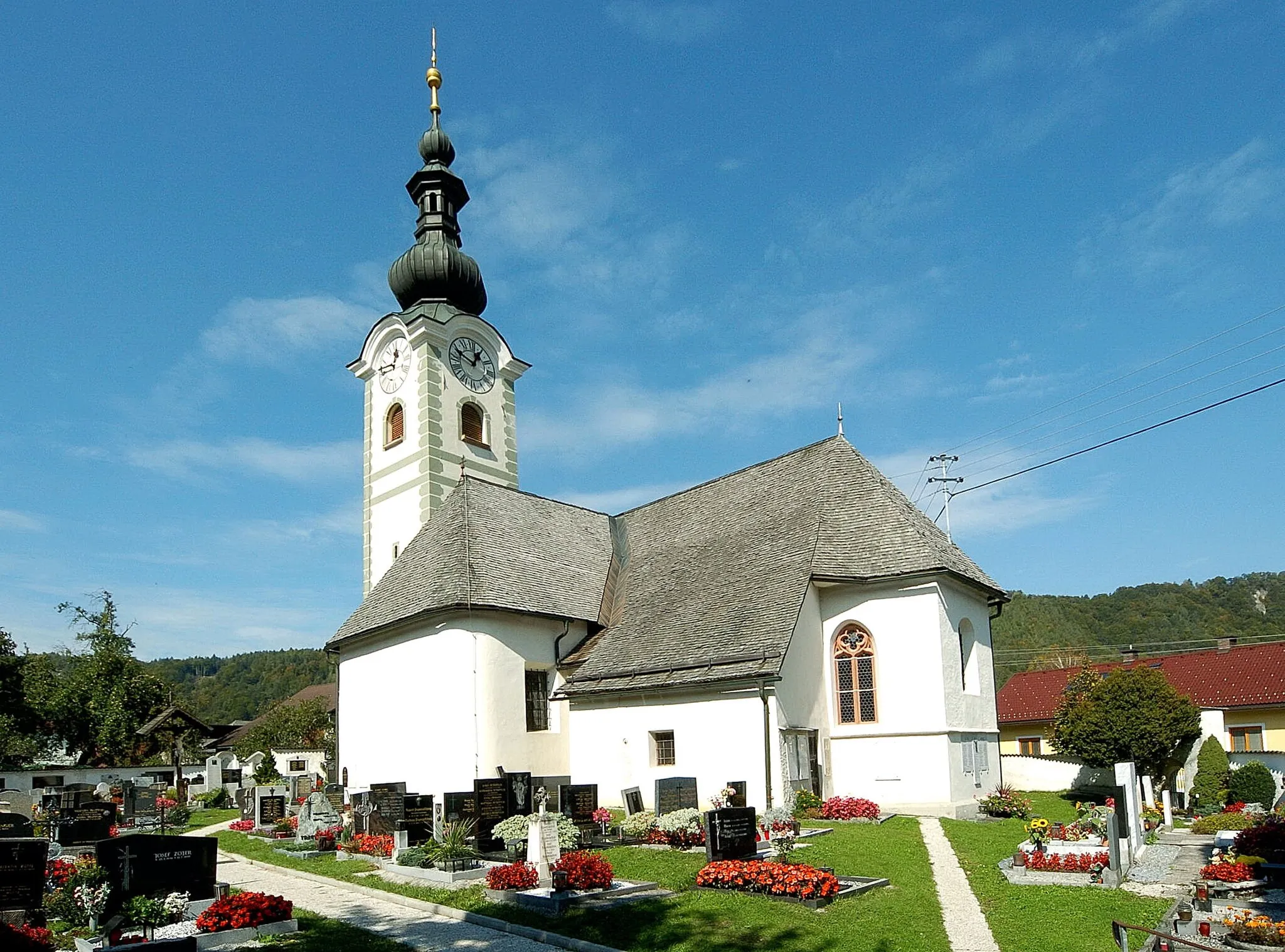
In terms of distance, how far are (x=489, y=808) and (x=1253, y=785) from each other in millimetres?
20984

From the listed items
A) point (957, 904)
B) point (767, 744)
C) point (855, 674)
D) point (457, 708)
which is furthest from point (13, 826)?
point (855, 674)

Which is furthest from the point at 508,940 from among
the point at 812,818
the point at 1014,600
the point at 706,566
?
the point at 1014,600

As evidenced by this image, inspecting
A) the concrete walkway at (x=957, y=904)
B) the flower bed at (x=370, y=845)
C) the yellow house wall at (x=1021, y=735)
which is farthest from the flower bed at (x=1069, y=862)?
the yellow house wall at (x=1021, y=735)

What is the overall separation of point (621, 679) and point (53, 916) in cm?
1417

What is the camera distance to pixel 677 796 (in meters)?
20.7

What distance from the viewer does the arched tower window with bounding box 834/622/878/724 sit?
25.0 meters

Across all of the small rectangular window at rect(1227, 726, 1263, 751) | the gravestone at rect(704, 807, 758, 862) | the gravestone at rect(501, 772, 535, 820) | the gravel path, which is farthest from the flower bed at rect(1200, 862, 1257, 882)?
the small rectangular window at rect(1227, 726, 1263, 751)

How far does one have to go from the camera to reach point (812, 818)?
22.0 m

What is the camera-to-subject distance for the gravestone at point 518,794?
64.8 ft

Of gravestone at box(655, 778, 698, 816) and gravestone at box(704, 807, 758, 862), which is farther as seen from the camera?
gravestone at box(655, 778, 698, 816)

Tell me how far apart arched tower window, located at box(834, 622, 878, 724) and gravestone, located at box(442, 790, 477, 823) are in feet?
33.6

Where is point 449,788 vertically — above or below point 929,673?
below

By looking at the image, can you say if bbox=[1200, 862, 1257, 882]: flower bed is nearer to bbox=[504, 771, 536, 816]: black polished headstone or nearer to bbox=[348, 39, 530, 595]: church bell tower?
bbox=[504, 771, 536, 816]: black polished headstone

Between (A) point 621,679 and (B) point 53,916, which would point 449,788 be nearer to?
(A) point 621,679
